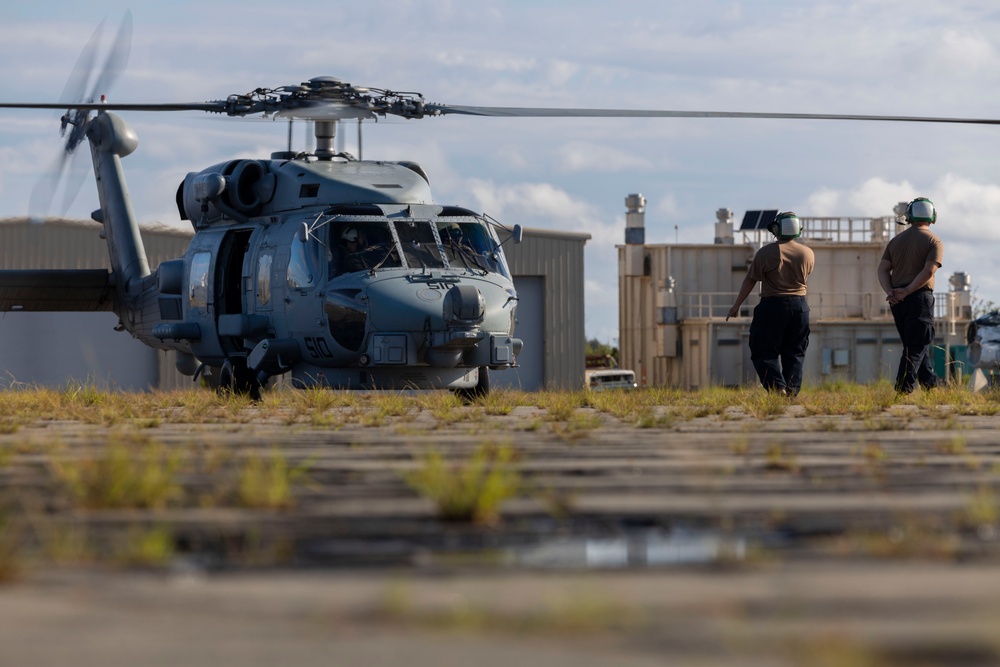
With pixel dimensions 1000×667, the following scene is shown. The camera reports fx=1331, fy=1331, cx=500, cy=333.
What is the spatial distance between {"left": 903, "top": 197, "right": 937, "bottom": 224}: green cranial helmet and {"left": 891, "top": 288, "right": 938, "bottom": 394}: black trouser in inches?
23.2

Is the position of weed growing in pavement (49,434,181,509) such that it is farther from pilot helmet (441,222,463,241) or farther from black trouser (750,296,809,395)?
pilot helmet (441,222,463,241)

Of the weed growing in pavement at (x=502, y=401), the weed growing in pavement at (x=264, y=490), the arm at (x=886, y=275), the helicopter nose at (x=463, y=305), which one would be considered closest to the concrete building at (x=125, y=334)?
the helicopter nose at (x=463, y=305)

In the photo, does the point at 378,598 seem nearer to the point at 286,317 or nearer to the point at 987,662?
the point at 987,662

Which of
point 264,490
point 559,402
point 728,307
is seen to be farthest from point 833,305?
point 264,490

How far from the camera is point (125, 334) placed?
32.6 meters

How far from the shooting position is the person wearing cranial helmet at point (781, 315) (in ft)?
35.3

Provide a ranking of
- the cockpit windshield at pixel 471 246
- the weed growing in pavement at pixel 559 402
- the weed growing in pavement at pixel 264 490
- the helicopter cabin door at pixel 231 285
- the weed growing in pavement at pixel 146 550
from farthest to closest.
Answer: the helicopter cabin door at pixel 231 285
the cockpit windshield at pixel 471 246
the weed growing in pavement at pixel 559 402
the weed growing in pavement at pixel 264 490
the weed growing in pavement at pixel 146 550

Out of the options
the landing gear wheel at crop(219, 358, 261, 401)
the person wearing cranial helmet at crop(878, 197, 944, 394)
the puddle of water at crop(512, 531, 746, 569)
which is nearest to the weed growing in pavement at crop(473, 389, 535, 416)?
the landing gear wheel at crop(219, 358, 261, 401)

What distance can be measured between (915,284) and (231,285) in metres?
7.04

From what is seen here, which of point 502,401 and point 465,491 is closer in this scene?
point 465,491

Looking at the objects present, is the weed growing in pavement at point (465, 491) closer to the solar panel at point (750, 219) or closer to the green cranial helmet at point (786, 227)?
the green cranial helmet at point (786, 227)

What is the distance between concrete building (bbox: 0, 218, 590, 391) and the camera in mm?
31812

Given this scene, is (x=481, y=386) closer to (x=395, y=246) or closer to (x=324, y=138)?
(x=395, y=246)

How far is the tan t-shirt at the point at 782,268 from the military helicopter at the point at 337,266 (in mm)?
1177
